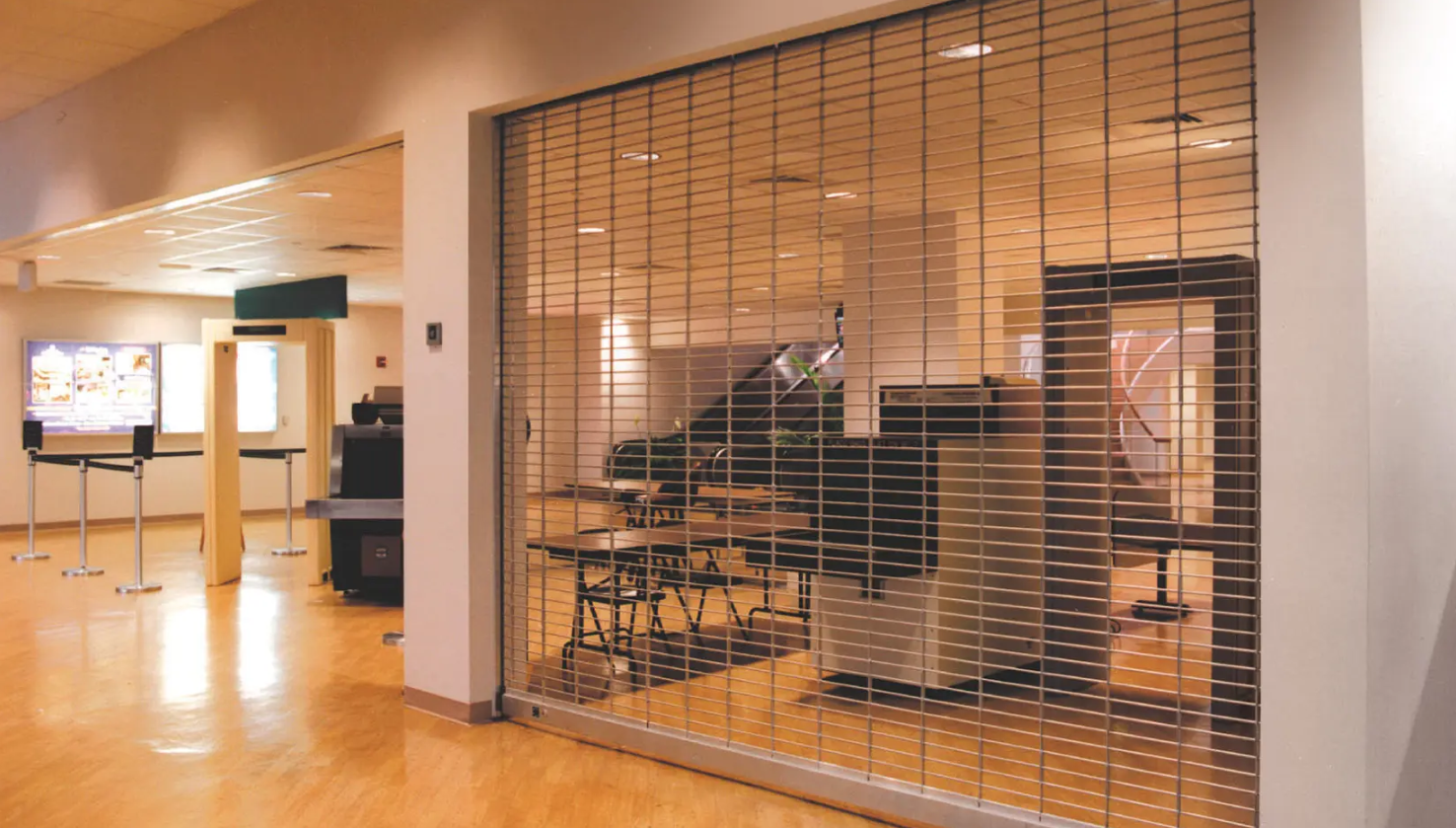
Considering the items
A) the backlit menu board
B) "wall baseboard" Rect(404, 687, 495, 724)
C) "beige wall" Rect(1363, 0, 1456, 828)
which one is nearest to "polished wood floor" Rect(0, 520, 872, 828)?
"wall baseboard" Rect(404, 687, 495, 724)

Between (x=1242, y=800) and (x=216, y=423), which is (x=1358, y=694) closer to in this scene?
(x=1242, y=800)

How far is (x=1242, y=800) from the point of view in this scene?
390 centimetres

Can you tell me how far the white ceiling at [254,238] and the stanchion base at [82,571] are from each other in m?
2.69

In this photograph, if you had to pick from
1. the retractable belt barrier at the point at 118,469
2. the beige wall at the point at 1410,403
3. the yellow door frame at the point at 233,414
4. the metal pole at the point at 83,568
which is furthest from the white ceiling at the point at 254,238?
the beige wall at the point at 1410,403

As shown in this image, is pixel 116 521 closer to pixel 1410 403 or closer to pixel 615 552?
pixel 615 552

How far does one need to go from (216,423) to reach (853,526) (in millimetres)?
6226

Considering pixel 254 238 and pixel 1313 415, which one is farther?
pixel 254 238

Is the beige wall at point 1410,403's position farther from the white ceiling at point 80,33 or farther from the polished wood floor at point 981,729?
the white ceiling at point 80,33

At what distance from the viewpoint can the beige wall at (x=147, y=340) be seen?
12.7 meters

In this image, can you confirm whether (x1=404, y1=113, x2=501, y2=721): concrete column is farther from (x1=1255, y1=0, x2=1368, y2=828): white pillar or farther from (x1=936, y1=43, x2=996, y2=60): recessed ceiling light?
(x1=1255, y1=0, x2=1368, y2=828): white pillar

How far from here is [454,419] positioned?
5.00 meters

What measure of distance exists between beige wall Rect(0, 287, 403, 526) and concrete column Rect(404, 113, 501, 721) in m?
9.91

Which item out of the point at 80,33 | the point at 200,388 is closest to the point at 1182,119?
the point at 80,33

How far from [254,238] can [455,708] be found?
5237 millimetres
